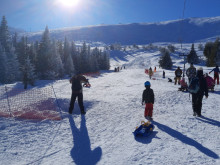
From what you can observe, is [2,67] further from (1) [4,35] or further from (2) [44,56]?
(1) [4,35]

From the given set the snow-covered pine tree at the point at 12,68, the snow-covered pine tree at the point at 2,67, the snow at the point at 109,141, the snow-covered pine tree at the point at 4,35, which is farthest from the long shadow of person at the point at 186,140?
the snow-covered pine tree at the point at 4,35

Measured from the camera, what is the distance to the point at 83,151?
16.0 feet

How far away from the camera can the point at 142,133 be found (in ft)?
18.2

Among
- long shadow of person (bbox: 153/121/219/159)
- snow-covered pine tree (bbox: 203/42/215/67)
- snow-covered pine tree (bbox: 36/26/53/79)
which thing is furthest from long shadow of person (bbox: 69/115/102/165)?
snow-covered pine tree (bbox: 203/42/215/67)

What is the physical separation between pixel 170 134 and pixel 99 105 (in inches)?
196

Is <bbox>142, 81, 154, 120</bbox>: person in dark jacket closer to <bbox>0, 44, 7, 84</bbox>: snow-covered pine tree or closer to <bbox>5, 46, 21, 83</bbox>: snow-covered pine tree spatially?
<bbox>0, 44, 7, 84</bbox>: snow-covered pine tree

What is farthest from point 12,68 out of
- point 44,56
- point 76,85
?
point 76,85

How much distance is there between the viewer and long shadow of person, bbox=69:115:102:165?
442 cm

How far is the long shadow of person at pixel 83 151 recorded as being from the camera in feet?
14.5

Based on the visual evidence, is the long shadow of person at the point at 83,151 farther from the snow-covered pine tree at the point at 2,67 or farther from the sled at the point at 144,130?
the snow-covered pine tree at the point at 2,67

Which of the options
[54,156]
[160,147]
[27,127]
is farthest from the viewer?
[27,127]

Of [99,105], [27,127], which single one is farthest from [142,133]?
[99,105]

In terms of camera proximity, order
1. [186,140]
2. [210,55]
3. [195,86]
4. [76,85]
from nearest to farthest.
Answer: [186,140] < [195,86] < [76,85] < [210,55]

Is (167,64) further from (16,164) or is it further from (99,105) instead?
(16,164)
